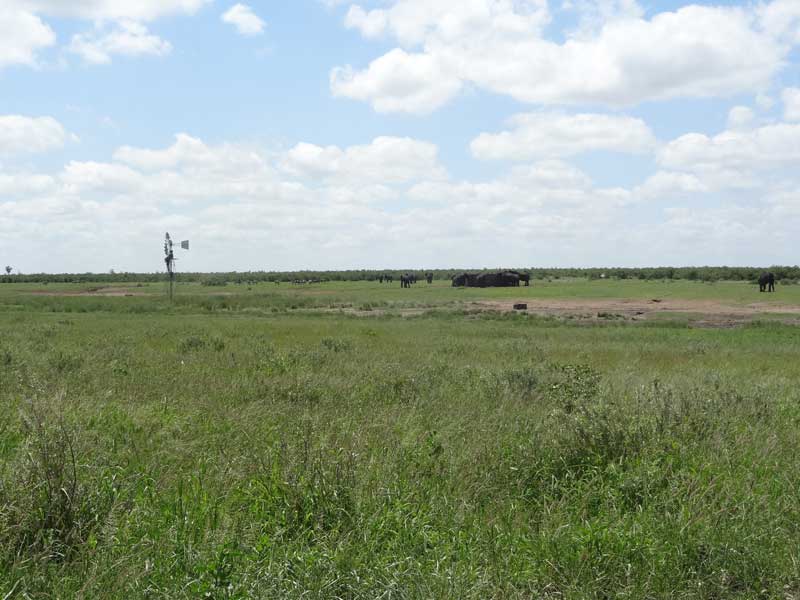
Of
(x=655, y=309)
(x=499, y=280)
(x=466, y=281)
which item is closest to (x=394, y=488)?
(x=655, y=309)

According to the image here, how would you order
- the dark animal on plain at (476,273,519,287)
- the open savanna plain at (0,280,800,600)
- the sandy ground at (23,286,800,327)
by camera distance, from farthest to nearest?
1. the dark animal on plain at (476,273,519,287)
2. the sandy ground at (23,286,800,327)
3. the open savanna plain at (0,280,800,600)

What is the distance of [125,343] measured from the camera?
17906 millimetres

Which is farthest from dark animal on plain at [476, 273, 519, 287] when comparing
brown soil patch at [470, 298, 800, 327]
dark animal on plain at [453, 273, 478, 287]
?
brown soil patch at [470, 298, 800, 327]

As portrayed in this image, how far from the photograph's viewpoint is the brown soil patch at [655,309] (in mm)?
36344

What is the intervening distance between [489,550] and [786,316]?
128 feet

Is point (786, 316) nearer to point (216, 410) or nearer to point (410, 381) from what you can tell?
point (410, 381)

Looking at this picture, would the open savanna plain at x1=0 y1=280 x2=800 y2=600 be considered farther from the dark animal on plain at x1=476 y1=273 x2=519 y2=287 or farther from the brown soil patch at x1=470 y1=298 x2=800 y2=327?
the dark animal on plain at x1=476 y1=273 x2=519 y2=287

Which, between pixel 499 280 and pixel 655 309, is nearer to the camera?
pixel 655 309

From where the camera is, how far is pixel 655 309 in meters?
43.7

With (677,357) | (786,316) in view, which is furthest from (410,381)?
(786,316)

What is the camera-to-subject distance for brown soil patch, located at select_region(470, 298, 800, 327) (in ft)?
119

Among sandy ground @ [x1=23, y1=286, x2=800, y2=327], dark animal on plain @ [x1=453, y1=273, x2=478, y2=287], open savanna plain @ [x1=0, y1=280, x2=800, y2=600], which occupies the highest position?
dark animal on plain @ [x1=453, y1=273, x2=478, y2=287]

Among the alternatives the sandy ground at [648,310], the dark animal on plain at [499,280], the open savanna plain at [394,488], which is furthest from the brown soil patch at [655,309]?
the dark animal on plain at [499,280]

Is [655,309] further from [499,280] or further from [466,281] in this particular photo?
[466,281]
